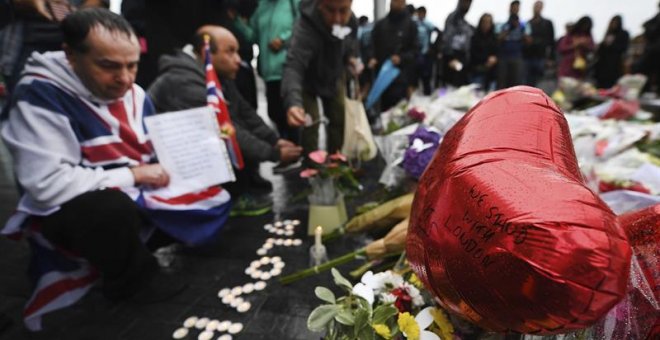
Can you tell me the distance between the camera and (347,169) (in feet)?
8.26

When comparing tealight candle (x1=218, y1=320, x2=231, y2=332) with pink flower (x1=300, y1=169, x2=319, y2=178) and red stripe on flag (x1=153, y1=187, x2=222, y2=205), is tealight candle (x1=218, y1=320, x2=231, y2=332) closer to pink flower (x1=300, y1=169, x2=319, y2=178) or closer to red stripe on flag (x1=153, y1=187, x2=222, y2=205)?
red stripe on flag (x1=153, y1=187, x2=222, y2=205)

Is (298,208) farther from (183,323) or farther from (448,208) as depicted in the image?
(448,208)

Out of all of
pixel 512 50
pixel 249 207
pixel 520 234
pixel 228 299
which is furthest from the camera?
pixel 512 50

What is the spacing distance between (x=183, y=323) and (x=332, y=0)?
7.96 ft

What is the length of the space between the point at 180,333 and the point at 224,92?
1.85 meters

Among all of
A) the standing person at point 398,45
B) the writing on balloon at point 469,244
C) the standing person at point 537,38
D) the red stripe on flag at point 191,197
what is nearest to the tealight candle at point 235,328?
the red stripe on flag at point 191,197

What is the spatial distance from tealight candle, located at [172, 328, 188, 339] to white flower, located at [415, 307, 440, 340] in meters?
1.25

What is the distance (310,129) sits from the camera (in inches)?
127

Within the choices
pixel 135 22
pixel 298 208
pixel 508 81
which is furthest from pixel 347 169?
pixel 508 81

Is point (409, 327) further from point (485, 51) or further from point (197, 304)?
point (485, 51)

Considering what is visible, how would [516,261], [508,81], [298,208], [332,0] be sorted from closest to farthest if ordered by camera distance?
1. [516,261]
2. [332,0]
3. [298,208]
4. [508,81]

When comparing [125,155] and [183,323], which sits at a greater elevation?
[125,155]

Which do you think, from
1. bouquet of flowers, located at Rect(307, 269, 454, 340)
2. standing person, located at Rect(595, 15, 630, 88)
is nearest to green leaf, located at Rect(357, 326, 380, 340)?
bouquet of flowers, located at Rect(307, 269, 454, 340)

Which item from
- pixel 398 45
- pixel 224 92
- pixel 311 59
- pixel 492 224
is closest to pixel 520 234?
pixel 492 224
